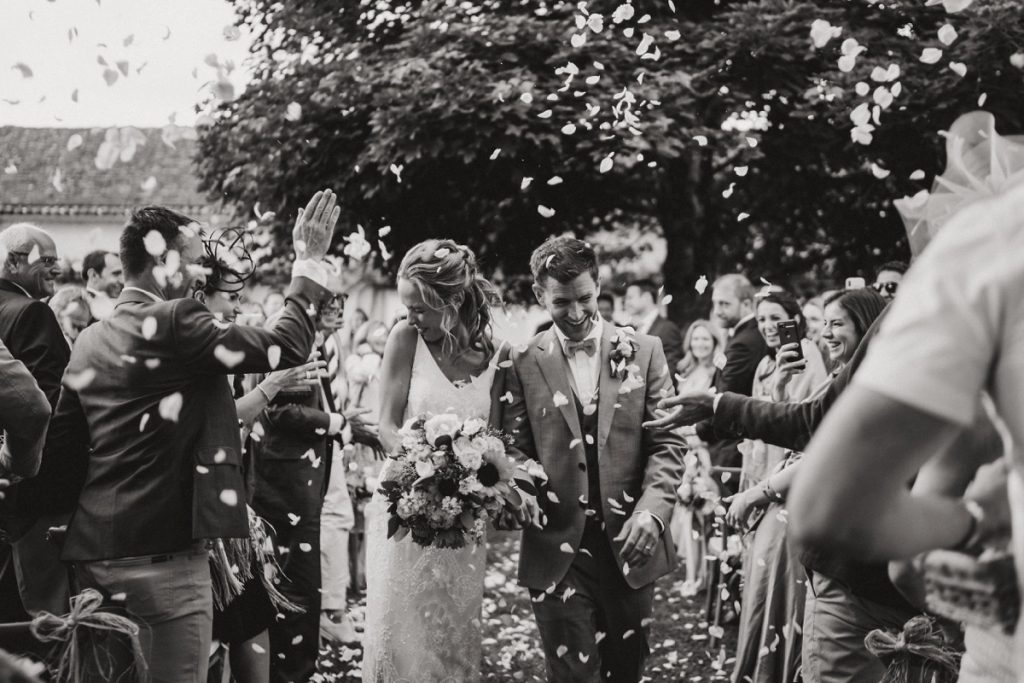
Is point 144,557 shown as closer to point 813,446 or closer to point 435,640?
point 435,640

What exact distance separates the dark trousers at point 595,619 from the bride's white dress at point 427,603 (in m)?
0.56

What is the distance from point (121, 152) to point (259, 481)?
110 inches

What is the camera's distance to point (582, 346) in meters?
4.70

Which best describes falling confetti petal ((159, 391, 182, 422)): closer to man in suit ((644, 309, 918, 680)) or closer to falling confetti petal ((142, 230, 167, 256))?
falling confetti petal ((142, 230, 167, 256))

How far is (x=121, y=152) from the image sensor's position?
433cm

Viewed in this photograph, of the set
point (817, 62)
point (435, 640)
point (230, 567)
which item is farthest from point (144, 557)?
point (817, 62)

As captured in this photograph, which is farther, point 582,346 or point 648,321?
point 648,321

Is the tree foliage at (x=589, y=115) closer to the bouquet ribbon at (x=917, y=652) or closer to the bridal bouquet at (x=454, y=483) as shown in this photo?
the bridal bouquet at (x=454, y=483)

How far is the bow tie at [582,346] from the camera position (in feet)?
15.4

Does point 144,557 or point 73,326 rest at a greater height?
point 73,326

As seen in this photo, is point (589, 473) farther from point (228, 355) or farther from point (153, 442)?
point (153, 442)

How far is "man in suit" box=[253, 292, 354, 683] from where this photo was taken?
634 centimetres

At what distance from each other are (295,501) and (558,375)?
2608 millimetres

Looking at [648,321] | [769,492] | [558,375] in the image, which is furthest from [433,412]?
[648,321]
